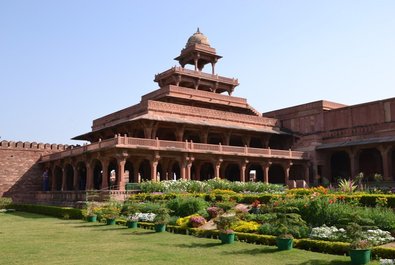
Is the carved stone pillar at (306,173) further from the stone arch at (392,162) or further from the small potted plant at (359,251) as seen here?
the small potted plant at (359,251)

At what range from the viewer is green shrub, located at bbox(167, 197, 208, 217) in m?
18.0

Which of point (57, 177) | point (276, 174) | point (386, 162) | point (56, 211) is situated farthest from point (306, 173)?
point (57, 177)

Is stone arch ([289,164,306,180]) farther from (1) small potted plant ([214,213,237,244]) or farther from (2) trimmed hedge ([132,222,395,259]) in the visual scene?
(1) small potted plant ([214,213,237,244])

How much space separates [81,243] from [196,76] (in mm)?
32564

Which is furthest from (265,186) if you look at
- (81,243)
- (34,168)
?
(34,168)

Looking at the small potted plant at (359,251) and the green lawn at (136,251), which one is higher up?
the small potted plant at (359,251)

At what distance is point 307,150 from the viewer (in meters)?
39.4

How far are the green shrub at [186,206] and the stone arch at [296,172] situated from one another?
22.9 m

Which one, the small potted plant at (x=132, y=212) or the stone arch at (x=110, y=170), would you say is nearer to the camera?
the small potted plant at (x=132, y=212)

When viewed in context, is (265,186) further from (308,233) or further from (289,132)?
(308,233)

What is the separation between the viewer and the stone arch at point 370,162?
3741 centimetres

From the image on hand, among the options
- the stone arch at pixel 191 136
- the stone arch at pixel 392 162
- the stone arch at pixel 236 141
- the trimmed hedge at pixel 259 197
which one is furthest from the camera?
the stone arch at pixel 236 141

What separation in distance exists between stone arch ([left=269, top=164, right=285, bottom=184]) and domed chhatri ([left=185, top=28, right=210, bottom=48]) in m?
15.7

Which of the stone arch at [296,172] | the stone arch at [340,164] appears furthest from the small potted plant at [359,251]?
the stone arch at [340,164]
